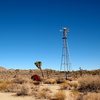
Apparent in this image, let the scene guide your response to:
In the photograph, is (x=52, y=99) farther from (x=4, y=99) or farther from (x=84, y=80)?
(x=84, y=80)

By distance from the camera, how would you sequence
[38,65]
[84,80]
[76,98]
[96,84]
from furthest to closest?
[38,65] < [84,80] < [96,84] < [76,98]

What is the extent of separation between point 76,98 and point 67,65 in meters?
26.1

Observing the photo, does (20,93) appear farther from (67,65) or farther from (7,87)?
(67,65)

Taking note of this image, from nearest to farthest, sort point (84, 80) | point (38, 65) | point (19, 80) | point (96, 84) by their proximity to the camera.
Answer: point (96, 84) < point (84, 80) < point (19, 80) < point (38, 65)

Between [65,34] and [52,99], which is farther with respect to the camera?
[65,34]

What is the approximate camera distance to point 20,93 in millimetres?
23219

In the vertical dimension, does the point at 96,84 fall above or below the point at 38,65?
below

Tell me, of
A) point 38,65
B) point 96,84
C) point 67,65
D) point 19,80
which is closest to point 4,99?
point 96,84

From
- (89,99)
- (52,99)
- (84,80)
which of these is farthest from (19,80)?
(89,99)

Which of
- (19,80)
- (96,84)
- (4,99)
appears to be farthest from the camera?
(19,80)

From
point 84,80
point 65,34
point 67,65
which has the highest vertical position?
point 65,34

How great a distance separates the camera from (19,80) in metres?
38.5

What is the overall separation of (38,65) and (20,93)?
3560 centimetres

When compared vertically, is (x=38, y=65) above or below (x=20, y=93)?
above
